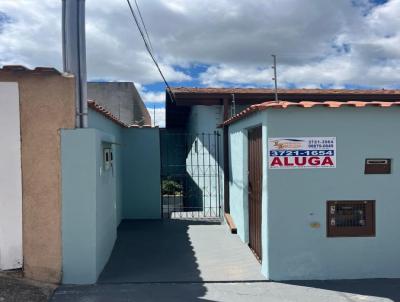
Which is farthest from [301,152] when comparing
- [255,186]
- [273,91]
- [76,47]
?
[273,91]

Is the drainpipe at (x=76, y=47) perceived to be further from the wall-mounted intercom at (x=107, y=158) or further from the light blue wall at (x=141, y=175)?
the light blue wall at (x=141, y=175)

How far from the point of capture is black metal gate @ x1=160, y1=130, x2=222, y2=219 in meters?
11.1

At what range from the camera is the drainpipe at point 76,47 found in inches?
213

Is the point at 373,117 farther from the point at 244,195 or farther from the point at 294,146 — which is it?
the point at 244,195

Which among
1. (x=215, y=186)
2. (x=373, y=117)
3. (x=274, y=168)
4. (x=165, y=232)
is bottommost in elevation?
(x=165, y=232)

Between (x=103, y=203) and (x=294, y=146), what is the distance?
9.71 ft

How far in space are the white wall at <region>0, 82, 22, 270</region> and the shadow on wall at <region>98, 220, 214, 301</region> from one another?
1264 mm

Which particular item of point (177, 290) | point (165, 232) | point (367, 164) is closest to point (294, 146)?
point (367, 164)

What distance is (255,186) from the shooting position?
A: 22.6 feet

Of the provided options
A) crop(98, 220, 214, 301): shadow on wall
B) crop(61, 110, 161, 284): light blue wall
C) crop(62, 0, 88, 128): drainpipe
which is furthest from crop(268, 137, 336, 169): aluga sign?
crop(62, 0, 88, 128): drainpipe

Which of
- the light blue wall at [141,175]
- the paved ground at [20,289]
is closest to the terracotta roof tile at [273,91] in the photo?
the light blue wall at [141,175]

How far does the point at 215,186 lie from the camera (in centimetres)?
1134

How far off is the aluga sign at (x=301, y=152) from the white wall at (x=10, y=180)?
3338 millimetres

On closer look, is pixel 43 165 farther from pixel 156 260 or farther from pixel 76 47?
pixel 156 260
